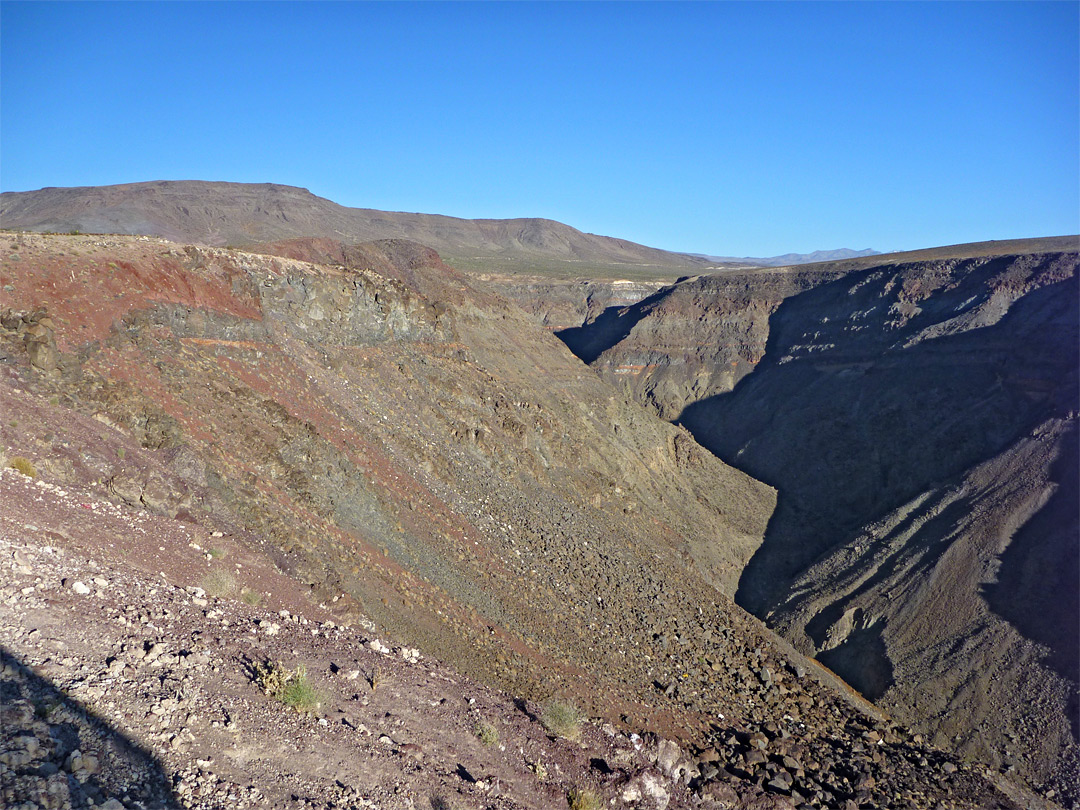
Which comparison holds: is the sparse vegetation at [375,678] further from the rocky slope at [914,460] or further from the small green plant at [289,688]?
the rocky slope at [914,460]

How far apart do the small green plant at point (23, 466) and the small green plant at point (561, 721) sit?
9.71m

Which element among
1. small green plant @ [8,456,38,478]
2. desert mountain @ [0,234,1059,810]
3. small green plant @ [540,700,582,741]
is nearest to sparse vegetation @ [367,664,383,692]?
desert mountain @ [0,234,1059,810]

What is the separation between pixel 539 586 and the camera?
62.7 feet

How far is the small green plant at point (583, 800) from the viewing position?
1009 centimetres

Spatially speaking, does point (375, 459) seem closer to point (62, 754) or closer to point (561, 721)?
point (561, 721)

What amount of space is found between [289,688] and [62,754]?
9.59 ft

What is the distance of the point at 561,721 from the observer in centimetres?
1211

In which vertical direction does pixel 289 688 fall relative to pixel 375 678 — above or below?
above

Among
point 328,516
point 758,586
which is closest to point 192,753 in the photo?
point 328,516

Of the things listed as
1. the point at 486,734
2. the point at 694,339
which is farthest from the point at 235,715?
the point at 694,339

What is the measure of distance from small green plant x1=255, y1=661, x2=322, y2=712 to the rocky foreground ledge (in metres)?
0.09

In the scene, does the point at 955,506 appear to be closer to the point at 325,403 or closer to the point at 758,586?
the point at 758,586

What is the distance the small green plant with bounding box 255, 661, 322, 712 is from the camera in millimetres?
8586

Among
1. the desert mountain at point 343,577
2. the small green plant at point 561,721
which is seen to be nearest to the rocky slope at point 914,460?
the desert mountain at point 343,577
